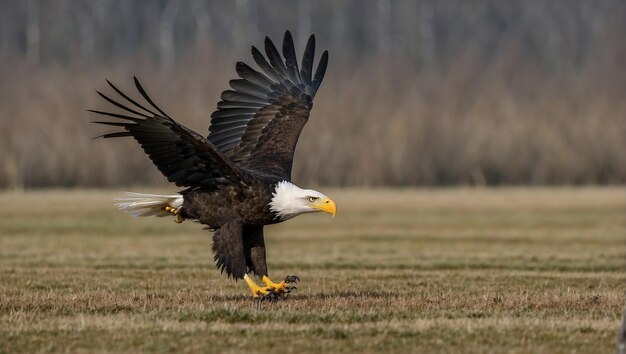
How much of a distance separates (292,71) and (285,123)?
3.20 ft

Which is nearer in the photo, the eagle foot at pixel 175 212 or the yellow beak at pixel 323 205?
the yellow beak at pixel 323 205

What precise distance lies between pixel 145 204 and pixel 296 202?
2.04 meters

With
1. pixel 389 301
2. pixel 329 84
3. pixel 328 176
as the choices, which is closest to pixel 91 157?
pixel 328 176

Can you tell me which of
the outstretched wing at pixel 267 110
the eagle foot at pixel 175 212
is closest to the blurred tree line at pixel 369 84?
the outstretched wing at pixel 267 110

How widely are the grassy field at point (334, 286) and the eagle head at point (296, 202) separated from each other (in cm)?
82

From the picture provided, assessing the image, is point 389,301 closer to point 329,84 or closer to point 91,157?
point 91,157

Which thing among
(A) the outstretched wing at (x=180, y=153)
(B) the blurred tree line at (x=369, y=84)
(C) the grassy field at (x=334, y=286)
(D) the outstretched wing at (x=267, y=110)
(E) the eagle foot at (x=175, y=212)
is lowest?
(C) the grassy field at (x=334, y=286)

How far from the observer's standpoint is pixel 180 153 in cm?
1160

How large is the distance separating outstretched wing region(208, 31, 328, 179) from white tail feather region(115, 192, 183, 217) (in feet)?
3.13

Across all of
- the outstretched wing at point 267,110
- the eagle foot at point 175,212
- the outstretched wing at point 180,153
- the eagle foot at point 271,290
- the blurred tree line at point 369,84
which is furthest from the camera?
the blurred tree line at point 369,84

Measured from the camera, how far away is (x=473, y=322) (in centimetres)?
950

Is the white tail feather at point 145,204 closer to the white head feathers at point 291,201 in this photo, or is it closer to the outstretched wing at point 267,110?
the outstretched wing at point 267,110

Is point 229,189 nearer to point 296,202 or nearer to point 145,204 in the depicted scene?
point 296,202

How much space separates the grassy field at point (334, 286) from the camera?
876 cm
